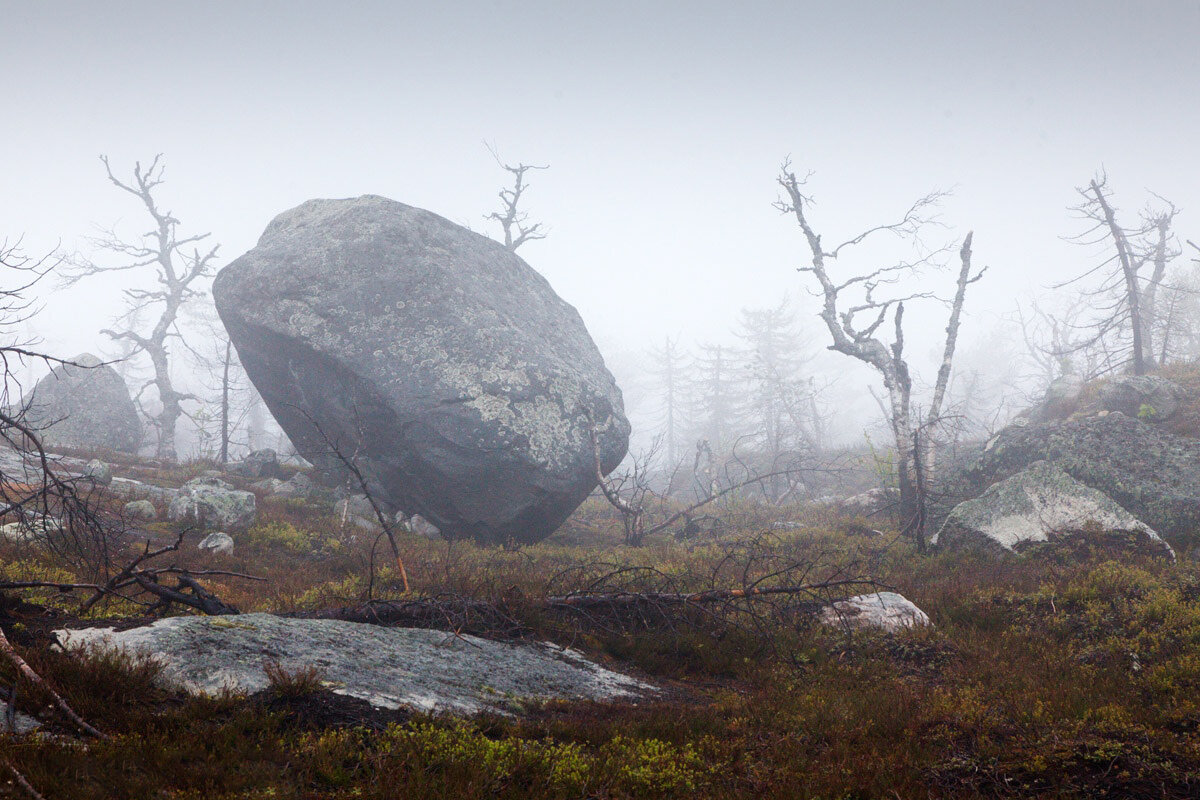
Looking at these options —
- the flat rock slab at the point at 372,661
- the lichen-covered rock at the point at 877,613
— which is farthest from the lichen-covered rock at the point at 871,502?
the flat rock slab at the point at 372,661

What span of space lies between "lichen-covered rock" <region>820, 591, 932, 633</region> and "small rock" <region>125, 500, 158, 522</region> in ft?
45.4

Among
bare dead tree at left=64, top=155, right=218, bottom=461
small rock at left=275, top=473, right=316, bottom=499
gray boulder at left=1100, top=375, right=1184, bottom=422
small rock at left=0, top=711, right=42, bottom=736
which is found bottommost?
small rock at left=0, top=711, right=42, bottom=736

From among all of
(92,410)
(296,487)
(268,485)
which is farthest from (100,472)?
(92,410)

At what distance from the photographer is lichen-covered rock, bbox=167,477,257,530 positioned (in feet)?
42.5

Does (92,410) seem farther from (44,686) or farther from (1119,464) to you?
(1119,464)

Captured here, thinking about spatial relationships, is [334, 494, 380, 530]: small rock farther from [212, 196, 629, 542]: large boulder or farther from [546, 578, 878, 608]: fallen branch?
[546, 578, 878, 608]: fallen branch

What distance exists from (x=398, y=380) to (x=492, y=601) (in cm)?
806

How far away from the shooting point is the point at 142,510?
13.1 m

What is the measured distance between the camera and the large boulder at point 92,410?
27.3 metres

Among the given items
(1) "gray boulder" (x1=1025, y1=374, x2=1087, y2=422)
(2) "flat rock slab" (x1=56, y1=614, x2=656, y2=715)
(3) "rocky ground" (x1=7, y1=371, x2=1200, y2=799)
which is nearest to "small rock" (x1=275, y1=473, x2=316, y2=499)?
(3) "rocky ground" (x1=7, y1=371, x2=1200, y2=799)

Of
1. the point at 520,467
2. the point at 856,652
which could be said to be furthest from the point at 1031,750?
the point at 520,467

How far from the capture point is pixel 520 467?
46.4ft

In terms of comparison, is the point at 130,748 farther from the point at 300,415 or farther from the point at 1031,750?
the point at 300,415

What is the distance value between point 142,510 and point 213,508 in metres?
1.57
